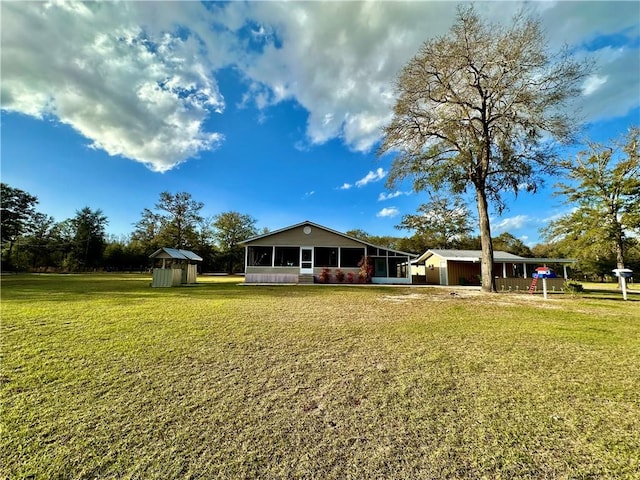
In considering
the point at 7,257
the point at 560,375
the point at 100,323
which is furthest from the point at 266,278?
the point at 7,257

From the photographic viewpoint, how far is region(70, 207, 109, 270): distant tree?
131 ft

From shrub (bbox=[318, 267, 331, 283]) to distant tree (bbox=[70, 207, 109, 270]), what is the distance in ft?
126

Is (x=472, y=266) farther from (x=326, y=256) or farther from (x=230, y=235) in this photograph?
(x=230, y=235)

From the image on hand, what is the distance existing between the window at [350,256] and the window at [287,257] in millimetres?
3222

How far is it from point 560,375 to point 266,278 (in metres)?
17.2

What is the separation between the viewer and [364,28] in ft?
34.8

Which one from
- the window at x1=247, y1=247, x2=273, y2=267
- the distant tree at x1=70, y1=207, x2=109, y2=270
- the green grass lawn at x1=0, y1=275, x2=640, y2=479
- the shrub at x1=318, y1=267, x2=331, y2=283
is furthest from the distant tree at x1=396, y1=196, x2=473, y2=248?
the distant tree at x1=70, y1=207, x2=109, y2=270

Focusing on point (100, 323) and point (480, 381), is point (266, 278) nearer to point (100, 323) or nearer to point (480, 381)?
point (100, 323)

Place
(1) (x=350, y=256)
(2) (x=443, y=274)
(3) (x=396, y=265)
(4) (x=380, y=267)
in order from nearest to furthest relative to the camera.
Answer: (1) (x=350, y=256)
(4) (x=380, y=267)
(3) (x=396, y=265)
(2) (x=443, y=274)

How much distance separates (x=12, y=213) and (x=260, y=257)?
35146mm

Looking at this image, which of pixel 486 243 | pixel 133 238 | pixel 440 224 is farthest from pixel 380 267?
pixel 133 238

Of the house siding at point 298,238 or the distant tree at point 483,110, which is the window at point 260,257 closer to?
the house siding at point 298,238

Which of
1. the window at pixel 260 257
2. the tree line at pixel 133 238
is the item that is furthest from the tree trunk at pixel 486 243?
the tree line at pixel 133 238

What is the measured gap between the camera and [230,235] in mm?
44906
